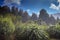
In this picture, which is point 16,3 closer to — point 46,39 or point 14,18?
point 14,18

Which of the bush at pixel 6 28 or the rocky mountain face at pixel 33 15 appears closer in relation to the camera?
the bush at pixel 6 28

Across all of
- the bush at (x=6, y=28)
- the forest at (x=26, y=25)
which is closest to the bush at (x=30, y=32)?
the forest at (x=26, y=25)

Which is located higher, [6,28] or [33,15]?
[33,15]

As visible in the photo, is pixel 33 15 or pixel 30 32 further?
pixel 33 15

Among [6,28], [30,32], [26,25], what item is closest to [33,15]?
[26,25]

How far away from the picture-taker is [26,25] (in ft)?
12.5

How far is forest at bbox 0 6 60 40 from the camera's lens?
12.1 ft

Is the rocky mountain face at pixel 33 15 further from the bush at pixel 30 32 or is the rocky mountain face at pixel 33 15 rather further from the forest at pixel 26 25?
the bush at pixel 30 32

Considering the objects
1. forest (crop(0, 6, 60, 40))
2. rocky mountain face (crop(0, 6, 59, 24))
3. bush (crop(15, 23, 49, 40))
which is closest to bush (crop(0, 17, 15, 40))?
forest (crop(0, 6, 60, 40))

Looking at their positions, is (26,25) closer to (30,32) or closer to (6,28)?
(30,32)

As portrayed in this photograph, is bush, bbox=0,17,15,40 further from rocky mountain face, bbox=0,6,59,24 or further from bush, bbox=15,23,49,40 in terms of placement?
rocky mountain face, bbox=0,6,59,24

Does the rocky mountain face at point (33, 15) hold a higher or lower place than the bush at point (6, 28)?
higher

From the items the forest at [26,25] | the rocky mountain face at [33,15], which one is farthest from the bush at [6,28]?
the rocky mountain face at [33,15]

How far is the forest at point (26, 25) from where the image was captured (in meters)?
3.70
